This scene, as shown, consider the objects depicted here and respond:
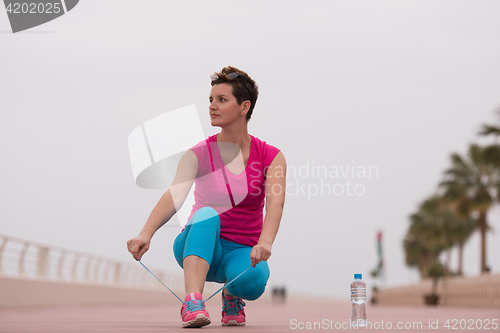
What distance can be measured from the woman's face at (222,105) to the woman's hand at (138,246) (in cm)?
81

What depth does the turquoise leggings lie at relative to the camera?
3.59 metres

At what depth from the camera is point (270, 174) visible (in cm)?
384

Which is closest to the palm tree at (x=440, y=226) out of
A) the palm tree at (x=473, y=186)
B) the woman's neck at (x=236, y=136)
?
the palm tree at (x=473, y=186)

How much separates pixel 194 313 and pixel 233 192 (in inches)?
29.5

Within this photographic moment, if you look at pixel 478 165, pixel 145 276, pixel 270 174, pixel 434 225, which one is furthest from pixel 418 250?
pixel 270 174

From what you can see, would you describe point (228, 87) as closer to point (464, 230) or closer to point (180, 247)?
point (180, 247)

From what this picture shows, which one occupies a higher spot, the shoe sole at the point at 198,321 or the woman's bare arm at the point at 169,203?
the woman's bare arm at the point at 169,203

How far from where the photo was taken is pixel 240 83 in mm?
3848

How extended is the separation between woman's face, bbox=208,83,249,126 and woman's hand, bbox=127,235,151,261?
811mm

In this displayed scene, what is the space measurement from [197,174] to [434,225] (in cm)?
4890

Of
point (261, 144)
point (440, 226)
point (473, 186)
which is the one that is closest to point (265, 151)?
point (261, 144)

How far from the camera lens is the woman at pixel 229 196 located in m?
3.61

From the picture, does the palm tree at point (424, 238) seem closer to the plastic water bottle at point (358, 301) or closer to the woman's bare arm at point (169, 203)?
the plastic water bottle at point (358, 301)

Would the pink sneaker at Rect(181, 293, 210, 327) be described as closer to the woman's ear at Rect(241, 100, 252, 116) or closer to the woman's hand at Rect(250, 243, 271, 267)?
the woman's hand at Rect(250, 243, 271, 267)
